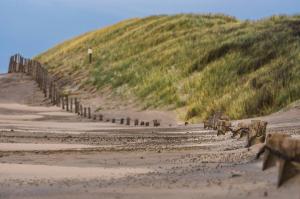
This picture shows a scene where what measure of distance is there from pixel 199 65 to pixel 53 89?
8.28 m

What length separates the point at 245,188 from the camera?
579 cm

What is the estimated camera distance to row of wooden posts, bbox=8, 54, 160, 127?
30931 millimetres

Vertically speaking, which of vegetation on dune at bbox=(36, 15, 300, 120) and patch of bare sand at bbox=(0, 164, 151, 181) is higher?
vegetation on dune at bbox=(36, 15, 300, 120)

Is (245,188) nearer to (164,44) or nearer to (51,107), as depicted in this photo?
(51,107)

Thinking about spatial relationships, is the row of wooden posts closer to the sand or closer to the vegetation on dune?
→ the vegetation on dune

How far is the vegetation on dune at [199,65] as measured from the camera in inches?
1186

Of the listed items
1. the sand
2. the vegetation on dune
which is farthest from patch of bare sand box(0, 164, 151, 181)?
the vegetation on dune

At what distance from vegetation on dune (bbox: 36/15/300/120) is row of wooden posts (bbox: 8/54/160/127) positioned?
2.24m

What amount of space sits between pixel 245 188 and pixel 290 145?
596 mm

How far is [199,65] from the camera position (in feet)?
132

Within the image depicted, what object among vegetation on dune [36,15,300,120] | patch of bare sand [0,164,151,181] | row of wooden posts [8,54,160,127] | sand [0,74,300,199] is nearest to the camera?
sand [0,74,300,199]

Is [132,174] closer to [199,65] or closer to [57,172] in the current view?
[57,172]

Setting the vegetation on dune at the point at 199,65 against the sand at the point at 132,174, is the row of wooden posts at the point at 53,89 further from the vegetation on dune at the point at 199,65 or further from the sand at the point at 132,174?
the sand at the point at 132,174

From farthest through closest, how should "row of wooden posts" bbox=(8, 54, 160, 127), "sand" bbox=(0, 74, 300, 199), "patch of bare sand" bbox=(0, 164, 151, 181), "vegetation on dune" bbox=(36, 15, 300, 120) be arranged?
"row of wooden posts" bbox=(8, 54, 160, 127), "vegetation on dune" bbox=(36, 15, 300, 120), "patch of bare sand" bbox=(0, 164, 151, 181), "sand" bbox=(0, 74, 300, 199)
